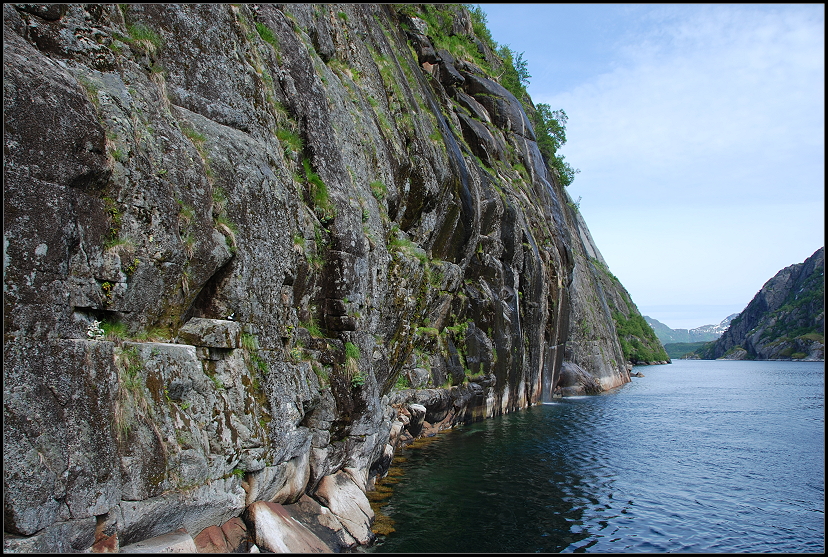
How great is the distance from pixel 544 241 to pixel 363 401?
106 ft

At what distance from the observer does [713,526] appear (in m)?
13.7

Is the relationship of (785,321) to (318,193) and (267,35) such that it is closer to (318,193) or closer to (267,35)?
(318,193)

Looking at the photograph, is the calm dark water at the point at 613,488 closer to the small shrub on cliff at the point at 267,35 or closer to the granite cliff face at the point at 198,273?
the granite cliff face at the point at 198,273

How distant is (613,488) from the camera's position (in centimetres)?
1711

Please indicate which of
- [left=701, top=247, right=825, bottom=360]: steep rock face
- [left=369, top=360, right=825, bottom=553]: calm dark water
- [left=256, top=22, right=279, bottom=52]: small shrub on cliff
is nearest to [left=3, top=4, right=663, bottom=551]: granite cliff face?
[left=256, top=22, right=279, bottom=52]: small shrub on cliff

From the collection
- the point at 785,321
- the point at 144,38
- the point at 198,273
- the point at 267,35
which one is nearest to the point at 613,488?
the point at 198,273

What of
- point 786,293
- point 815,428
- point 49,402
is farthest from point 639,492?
point 786,293

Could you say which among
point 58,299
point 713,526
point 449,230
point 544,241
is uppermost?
point 544,241

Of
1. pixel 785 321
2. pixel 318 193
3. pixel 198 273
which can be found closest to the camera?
pixel 198 273

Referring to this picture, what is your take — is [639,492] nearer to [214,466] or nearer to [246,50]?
[214,466]

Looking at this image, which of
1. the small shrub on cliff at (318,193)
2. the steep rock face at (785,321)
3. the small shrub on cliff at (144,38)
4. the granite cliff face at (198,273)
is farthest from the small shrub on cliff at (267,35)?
the steep rock face at (785,321)

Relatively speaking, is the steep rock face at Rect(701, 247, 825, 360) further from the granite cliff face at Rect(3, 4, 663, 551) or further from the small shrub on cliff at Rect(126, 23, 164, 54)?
the small shrub on cliff at Rect(126, 23, 164, 54)

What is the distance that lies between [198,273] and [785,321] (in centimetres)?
18026

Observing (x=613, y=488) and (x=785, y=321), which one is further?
(x=785, y=321)
